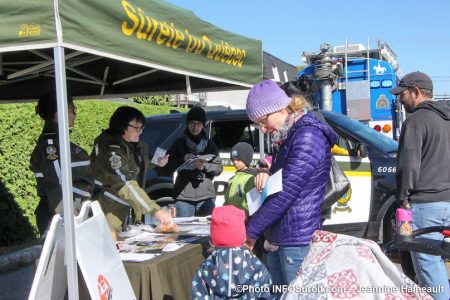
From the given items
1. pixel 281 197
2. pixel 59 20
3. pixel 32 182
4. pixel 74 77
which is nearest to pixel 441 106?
pixel 281 197

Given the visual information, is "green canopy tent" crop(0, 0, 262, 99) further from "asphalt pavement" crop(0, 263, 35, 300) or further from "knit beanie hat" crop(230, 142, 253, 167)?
"asphalt pavement" crop(0, 263, 35, 300)

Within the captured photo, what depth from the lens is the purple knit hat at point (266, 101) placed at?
9.09 feet

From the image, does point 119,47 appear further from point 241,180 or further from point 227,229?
point 241,180

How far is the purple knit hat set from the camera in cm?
277

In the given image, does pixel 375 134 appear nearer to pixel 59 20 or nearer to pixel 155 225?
pixel 155 225

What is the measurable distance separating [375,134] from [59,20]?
16.6 feet

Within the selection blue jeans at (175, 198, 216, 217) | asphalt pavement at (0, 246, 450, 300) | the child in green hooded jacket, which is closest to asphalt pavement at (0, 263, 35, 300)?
asphalt pavement at (0, 246, 450, 300)

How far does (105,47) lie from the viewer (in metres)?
2.66

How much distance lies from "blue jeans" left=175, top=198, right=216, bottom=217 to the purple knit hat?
275 centimetres

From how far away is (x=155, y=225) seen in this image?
4086 mm

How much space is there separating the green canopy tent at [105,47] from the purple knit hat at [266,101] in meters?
0.67

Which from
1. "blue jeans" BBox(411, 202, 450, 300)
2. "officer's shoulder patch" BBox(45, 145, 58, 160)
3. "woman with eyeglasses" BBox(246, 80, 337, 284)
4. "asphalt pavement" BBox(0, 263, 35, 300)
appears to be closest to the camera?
"woman with eyeglasses" BBox(246, 80, 337, 284)

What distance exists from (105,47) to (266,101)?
0.90m

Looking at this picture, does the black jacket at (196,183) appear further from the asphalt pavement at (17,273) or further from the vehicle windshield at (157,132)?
the vehicle windshield at (157,132)
